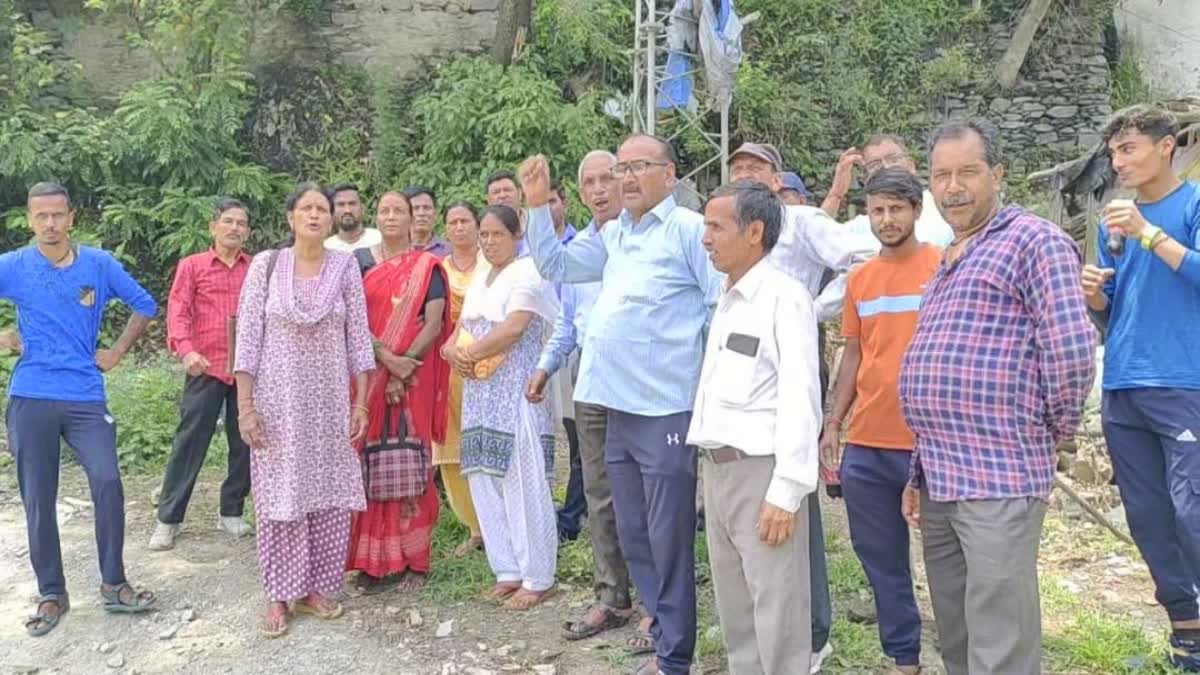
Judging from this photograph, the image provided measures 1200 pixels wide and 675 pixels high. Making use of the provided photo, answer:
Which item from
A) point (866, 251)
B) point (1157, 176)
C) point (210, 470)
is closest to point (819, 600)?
point (866, 251)

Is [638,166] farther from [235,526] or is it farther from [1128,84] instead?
[1128,84]

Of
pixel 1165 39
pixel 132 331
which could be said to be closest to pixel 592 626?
pixel 132 331

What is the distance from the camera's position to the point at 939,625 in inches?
112

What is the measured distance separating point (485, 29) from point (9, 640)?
935 cm

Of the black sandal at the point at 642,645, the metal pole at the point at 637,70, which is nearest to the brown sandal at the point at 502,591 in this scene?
the black sandal at the point at 642,645

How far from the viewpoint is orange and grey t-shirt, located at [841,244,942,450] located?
3.06 meters

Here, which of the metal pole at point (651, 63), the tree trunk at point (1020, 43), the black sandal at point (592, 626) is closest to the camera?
the black sandal at point (592, 626)

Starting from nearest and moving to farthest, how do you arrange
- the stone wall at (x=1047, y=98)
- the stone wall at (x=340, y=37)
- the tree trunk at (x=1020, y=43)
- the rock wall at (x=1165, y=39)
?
the stone wall at (x=340, y=37) < the tree trunk at (x=1020, y=43) < the stone wall at (x=1047, y=98) < the rock wall at (x=1165, y=39)

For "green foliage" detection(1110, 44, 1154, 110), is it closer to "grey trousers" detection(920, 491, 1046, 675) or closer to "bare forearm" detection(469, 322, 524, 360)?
"bare forearm" detection(469, 322, 524, 360)

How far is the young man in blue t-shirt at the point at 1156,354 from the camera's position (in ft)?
10.3

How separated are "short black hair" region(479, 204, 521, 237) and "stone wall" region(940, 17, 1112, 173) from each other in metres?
9.55

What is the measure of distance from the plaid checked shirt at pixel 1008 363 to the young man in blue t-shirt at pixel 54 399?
3.44m

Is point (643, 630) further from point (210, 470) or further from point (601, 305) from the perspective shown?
point (210, 470)

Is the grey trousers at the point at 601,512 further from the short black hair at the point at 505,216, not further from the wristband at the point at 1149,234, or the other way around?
the wristband at the point at 1149,234
